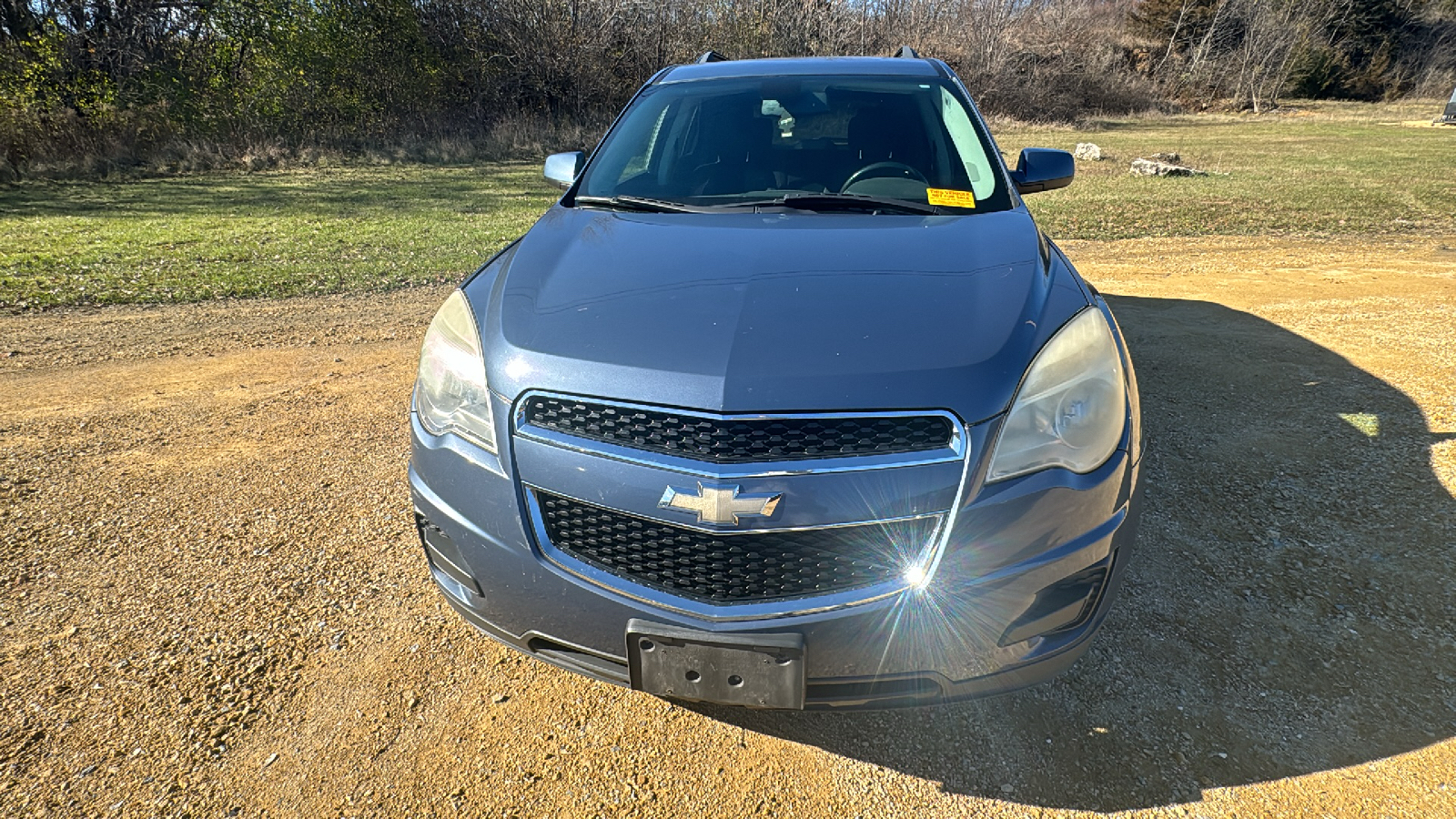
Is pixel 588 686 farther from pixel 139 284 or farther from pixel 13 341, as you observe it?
pixel 139 284

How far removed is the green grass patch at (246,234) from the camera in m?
7.02

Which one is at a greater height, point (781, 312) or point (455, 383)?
point (781, 312)

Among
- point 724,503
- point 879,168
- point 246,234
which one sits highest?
point 879,168

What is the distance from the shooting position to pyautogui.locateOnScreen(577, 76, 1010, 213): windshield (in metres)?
2.85

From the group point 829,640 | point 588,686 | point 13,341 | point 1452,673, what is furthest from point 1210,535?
point 13,341

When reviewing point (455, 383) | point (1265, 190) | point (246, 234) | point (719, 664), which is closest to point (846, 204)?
point (455, 383)

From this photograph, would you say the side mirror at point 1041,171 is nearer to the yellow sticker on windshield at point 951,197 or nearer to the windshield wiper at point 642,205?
the yellow sticker on windshield at point 951,197

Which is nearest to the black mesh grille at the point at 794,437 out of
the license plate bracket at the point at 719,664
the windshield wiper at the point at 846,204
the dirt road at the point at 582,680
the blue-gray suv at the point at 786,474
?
the blue-gray suv at the point at 786,474

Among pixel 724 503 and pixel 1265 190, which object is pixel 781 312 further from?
pixel 1265 190

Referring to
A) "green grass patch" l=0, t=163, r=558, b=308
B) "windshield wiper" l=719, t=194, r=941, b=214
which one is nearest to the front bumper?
"windshield wiper" l=719, t=194, r=941, b=214

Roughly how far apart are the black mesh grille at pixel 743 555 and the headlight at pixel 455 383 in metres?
0.31

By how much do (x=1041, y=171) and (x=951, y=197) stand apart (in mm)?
931

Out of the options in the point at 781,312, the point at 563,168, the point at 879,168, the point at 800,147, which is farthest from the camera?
the point at 563,168

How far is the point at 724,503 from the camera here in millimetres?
1582
